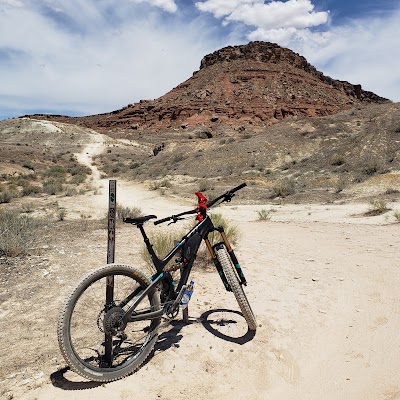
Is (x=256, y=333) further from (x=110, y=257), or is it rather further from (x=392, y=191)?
(x=392, y=191)

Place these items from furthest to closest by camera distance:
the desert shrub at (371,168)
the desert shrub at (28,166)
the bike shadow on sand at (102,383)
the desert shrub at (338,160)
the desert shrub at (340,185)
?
the desert shrub at (28,166) < the desert shrub at (338,160) < the desert shrub at (371,168) < the desert shrub at (340,185) < the bike shadow on sand at (102,383)

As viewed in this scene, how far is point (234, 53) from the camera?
298 ft

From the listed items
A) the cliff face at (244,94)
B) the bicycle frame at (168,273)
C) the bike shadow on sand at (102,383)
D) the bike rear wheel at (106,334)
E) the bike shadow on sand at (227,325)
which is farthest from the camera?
the cliff face at (244,94)

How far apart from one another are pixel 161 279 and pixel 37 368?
1282 millimetres

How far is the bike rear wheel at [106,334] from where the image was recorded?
2.64m

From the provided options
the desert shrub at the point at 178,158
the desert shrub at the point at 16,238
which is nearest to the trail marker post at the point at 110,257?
the desert shrub at the point at 16,238

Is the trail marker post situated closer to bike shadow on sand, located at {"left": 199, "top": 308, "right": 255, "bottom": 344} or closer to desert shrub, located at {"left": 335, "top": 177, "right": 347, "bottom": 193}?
bike shadow on sand, located at {"left": 199, "top": 308, "right": 255, "bottom": 344}

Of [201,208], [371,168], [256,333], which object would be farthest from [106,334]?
[371,168]

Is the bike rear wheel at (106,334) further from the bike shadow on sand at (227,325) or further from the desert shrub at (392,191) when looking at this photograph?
the desert shrub at (392,191)

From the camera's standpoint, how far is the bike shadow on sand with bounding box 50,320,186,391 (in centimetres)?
279

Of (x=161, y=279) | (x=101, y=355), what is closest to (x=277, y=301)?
(x=161, y=279)

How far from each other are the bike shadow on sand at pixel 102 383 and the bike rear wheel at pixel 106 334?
0.13 meters

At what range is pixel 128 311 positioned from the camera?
9.52 ft

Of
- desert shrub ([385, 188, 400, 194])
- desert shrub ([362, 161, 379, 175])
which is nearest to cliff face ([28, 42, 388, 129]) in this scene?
Answer: desert shrub ([362, 161, 379, 175])
